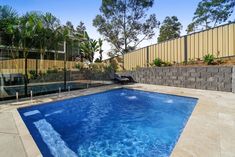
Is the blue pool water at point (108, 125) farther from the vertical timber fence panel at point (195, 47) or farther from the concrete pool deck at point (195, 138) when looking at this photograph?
the vertical timber fence panel at point (195, 47)

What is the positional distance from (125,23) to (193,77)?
1383 cm

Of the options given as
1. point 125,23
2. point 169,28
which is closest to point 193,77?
point 125,23

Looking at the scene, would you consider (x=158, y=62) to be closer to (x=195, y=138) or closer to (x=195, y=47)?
(x=195, y=47)

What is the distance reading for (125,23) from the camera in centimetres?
2275

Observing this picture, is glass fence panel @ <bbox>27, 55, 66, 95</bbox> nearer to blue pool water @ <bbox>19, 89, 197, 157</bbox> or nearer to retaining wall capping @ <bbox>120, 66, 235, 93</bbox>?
blue pool water @ <bbox>19, 89, 197, 157</bbox>

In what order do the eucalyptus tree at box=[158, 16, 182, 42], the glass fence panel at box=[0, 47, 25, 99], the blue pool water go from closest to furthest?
the blue pool water → the glass fence panel at box=[0, 47, 25, 99] → the eucalyptus tree at box=[158, 16, 182, 42]

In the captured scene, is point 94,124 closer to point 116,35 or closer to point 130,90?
point 130,90

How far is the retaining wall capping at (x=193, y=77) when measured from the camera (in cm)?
984

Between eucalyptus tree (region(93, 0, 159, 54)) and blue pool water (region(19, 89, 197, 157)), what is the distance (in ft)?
49.9

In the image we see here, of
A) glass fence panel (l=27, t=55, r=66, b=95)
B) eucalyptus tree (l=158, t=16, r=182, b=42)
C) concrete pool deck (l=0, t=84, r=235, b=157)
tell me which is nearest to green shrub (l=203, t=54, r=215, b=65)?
concrete pool deck (l=0, t=84, r=235, b=157)

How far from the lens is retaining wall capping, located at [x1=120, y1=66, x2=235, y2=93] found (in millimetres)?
9836

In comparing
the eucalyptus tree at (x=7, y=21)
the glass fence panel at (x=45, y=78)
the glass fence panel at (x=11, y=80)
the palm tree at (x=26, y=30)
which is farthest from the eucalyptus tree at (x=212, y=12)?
the glass fence panel at (x=11, y=80)

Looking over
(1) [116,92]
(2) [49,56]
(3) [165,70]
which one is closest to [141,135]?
(1) [116,92]

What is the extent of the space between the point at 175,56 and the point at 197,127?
33.4 feet
